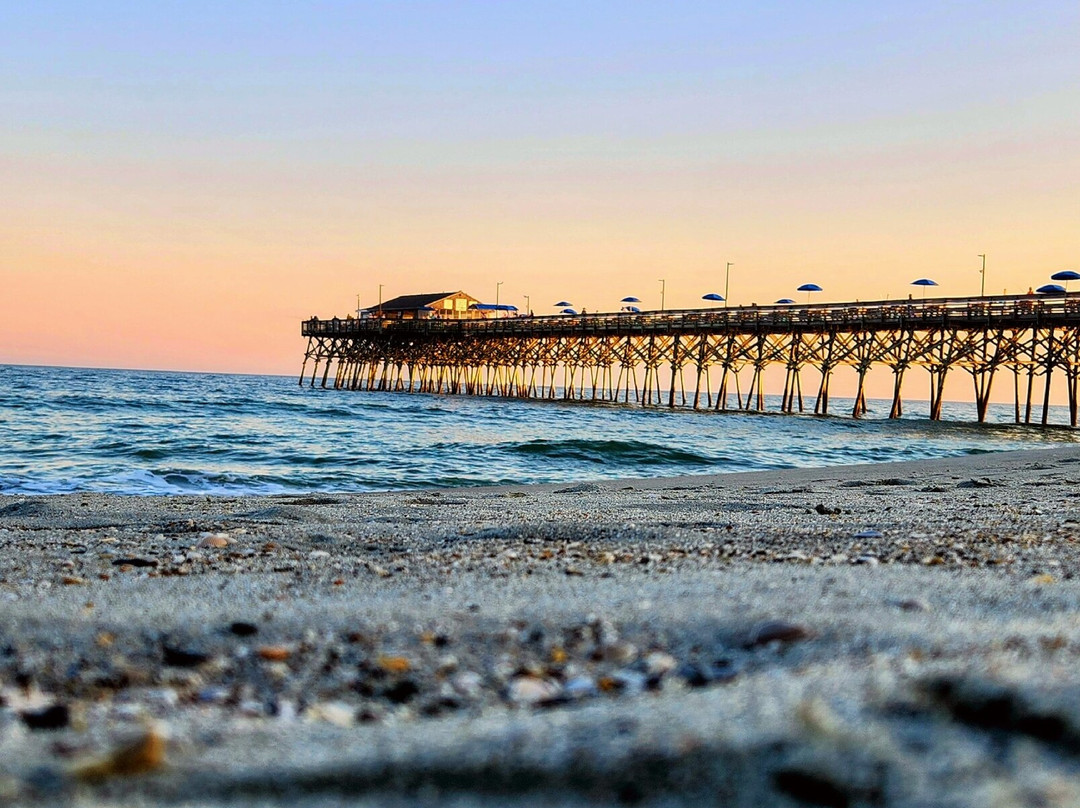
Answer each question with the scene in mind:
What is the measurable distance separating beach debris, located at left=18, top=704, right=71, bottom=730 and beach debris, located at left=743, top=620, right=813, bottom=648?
56.2 inches

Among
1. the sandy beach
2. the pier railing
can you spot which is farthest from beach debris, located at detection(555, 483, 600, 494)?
Result: the pier railing

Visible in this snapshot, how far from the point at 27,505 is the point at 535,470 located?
827 cm

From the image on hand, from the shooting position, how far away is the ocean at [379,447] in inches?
Result: 498

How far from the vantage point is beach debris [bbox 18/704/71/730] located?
5.76 feet

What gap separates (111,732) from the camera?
1.67 metres

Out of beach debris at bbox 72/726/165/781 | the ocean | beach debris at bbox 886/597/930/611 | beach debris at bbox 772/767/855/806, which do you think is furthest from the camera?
the ocean

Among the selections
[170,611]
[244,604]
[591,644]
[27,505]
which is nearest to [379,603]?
[244,604]

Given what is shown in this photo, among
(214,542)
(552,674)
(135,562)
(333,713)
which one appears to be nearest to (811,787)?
(552,674)

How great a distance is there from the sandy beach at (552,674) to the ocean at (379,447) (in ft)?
27.4

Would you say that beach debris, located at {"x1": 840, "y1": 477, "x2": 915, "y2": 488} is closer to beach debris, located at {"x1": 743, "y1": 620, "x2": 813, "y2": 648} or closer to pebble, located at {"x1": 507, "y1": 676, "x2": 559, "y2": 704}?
beach debris, located at {"x1": 743, "y1": 620, "x2": 813, "y2": 648}

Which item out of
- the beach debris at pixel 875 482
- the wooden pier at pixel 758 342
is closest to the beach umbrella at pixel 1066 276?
the wooden pier at pixel 758 342

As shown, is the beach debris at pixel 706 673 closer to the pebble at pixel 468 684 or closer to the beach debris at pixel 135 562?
the pebble at pixel 468 684

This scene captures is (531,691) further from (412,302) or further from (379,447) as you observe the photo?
(412,302)

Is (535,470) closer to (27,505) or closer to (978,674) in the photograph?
(27,505)
